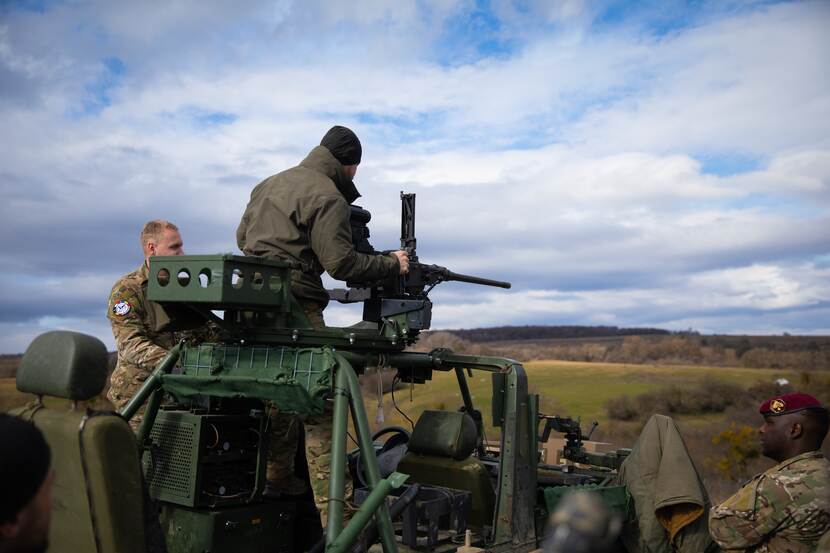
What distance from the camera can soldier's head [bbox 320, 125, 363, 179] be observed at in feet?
17.8

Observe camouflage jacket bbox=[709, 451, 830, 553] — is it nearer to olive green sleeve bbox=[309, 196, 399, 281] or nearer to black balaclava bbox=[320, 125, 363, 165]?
olive green sleeve bbox=[309, 196, 399, 281]

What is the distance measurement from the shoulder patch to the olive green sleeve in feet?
4.91

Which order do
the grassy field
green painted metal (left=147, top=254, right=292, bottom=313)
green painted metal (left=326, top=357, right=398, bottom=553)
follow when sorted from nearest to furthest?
green painted metal (left=326, top=357, right=398, bottom=553) < green painted metal (left=147, top=254, right=292, bottom=313) < the grassy field

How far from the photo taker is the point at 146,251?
5727mm

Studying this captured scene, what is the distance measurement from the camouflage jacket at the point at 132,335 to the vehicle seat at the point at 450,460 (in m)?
1.81

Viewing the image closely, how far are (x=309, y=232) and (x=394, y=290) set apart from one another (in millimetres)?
847

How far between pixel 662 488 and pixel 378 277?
Answer: 8.05 ft

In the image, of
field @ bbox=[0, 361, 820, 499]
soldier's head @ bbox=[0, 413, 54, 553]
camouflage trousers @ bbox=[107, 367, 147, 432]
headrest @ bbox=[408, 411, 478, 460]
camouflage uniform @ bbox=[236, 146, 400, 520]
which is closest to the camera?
soldier's head @ bbox=[0, 413, 54, 553]

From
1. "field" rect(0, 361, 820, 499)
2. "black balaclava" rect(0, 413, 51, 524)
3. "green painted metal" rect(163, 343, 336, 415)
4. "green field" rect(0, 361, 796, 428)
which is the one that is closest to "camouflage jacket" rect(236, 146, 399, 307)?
"green painted metal" rect(163, 343, 336, 415)

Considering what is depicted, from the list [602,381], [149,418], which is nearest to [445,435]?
[149,418]

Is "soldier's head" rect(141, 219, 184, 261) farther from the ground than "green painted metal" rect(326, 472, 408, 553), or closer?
farther from the ground

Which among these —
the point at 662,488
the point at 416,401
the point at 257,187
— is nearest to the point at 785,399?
the point at 662,488

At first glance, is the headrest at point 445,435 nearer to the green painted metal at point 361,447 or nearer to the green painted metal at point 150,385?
the green painted metal at point 361,447

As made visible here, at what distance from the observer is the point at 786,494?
4457 mm
